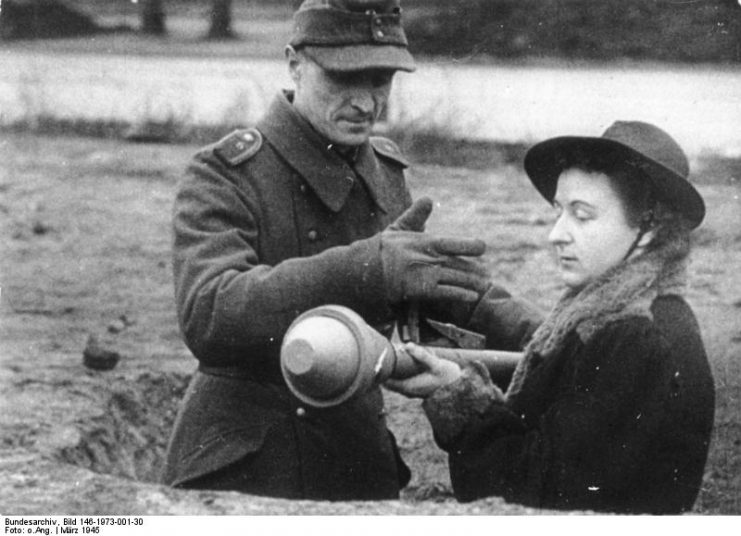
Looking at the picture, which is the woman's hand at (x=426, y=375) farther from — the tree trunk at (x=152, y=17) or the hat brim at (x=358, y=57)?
the tree trunk at (x=152, y=17)

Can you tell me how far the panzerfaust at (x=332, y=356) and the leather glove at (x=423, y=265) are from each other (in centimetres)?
12

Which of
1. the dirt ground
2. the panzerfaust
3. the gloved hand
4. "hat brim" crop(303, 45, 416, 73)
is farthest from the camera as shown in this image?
the dirt ground

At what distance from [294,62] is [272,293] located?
23.3 inches

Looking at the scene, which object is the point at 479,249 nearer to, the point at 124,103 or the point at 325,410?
the point at 325,410

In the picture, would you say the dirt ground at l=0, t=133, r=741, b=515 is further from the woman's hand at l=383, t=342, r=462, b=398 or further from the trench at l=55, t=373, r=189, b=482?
the woman's hand at l=383, t=342, r=462, b=398

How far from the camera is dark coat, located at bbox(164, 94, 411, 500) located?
294 centimetres

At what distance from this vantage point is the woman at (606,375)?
114 inches

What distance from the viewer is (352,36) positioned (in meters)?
3.06

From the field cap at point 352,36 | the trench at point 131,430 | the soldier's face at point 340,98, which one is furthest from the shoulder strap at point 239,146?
the trench at point 131,430

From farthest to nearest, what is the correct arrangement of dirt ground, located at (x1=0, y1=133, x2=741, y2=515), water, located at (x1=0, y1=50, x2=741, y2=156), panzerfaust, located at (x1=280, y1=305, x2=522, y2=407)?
water, located at (x1=0, y1=50, x2=741, y2=156)
dirt ground, located at (x1=0, y1=133, x2=741, y2=515)
panzerfaust, located at (x1=280, y1=305, x2=522, y2=407)

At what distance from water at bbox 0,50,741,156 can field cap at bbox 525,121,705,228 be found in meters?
1.03

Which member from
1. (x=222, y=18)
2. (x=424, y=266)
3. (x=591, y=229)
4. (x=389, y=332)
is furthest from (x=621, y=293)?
(x=222, y=18)

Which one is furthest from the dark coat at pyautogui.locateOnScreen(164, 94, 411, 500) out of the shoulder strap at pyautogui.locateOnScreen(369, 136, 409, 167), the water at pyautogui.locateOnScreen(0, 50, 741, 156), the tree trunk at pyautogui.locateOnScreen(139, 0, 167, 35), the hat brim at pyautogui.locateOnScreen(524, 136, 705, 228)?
the tree trunk at pyautogui.locateOnScreen(139, 0, 167, 35)

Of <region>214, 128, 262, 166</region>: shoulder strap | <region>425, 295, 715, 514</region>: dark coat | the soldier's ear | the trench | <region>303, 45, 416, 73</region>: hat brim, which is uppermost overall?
<region>303, 45, 416, 73</region>: hat brim
